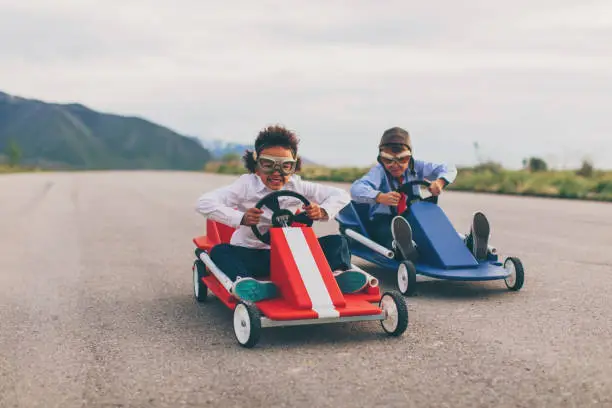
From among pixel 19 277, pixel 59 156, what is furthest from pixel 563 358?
pixel 59 156

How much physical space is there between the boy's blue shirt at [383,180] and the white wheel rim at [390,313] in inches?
96.5

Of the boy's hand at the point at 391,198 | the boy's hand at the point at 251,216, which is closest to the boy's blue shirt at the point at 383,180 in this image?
the boy's hand at the point at 391,198

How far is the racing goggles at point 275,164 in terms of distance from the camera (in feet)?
19.6

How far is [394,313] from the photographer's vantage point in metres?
5.18

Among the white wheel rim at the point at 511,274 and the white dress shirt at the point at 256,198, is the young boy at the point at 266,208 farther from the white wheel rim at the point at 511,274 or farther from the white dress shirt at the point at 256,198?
the white wheel rim at the point at 511,274

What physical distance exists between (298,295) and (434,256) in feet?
6.99

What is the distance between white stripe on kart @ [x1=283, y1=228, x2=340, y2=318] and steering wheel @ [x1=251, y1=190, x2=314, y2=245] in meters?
0.17

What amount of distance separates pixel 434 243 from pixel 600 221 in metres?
7.41

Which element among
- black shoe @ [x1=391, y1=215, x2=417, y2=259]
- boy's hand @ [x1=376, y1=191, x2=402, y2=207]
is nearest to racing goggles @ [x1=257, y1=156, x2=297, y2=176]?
black shoe @ [x1=391, y1=215, x2=417, y2=259]

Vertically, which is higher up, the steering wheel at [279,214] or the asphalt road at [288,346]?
the steering wheel at [279,214]

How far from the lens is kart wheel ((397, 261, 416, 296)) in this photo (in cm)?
667

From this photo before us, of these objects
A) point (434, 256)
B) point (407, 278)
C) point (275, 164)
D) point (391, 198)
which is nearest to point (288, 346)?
point (275, 164)

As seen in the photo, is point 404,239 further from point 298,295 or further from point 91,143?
point 91,143

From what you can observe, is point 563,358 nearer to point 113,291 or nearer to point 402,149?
point 402,149
